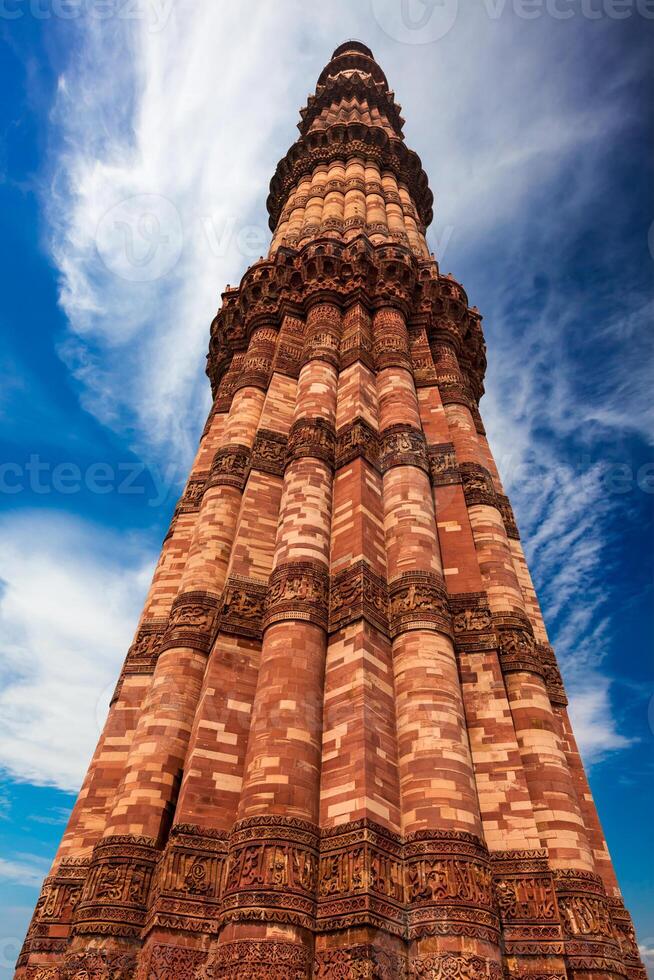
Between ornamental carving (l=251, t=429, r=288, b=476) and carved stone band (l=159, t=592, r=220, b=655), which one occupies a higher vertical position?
ornamental carving (l=251, t=429, r=288, b=476)

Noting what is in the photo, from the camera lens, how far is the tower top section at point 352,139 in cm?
2436

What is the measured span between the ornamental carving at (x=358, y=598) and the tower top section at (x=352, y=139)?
56.7 ft

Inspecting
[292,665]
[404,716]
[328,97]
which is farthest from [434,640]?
[328,97]

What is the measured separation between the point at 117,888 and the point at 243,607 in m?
3.85

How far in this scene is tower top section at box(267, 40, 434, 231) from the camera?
24.4 metres

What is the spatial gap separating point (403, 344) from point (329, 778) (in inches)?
399

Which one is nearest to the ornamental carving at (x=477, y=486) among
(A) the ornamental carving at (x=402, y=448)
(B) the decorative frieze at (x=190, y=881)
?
(A) the ornamental carving at (x=402, y=448)

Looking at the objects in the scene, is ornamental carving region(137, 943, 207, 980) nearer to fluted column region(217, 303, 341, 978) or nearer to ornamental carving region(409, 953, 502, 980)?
fluted column region(217, 303, 341, 978)

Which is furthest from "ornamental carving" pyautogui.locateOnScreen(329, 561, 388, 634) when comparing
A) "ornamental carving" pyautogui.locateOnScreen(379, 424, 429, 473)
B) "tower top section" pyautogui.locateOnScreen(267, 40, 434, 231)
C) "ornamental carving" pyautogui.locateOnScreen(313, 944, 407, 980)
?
"tower top section" pyautogui.locateOnScreen(267, 40, 434, 231)

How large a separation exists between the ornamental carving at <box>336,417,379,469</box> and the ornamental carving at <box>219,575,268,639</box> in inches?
115

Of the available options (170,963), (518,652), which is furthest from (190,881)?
(518,652)

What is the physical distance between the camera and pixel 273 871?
681 cm

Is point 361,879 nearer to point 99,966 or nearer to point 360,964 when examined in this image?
point 360,964

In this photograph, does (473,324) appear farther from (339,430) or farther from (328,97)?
(328,97)
